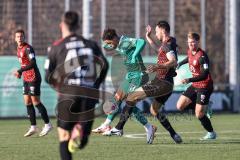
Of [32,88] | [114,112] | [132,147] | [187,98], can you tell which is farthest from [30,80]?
[132,147]

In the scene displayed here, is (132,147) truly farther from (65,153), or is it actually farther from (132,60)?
(65,153)

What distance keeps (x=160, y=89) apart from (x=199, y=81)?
80cm

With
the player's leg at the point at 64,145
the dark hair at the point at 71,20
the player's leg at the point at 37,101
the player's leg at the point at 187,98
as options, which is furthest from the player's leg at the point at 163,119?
the dark hair at the point at 71,20

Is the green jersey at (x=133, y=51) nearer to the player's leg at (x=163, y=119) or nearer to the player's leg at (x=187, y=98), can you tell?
the player's leg at (x=163, y=119)

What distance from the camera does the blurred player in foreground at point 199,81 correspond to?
16.4 meters

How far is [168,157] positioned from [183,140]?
3.37 metres

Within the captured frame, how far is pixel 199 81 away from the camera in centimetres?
1648

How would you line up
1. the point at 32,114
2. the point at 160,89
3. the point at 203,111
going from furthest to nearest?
the point at 32,114
the point at 203,111
the point at 160,89

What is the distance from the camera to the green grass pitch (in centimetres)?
1351

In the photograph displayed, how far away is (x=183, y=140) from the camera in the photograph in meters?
16.7

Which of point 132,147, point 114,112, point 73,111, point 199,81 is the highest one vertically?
point 73,111

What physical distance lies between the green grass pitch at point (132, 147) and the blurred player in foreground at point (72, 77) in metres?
2.56

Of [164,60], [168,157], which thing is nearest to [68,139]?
[168,157]

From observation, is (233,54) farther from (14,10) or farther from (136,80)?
(136,80)
